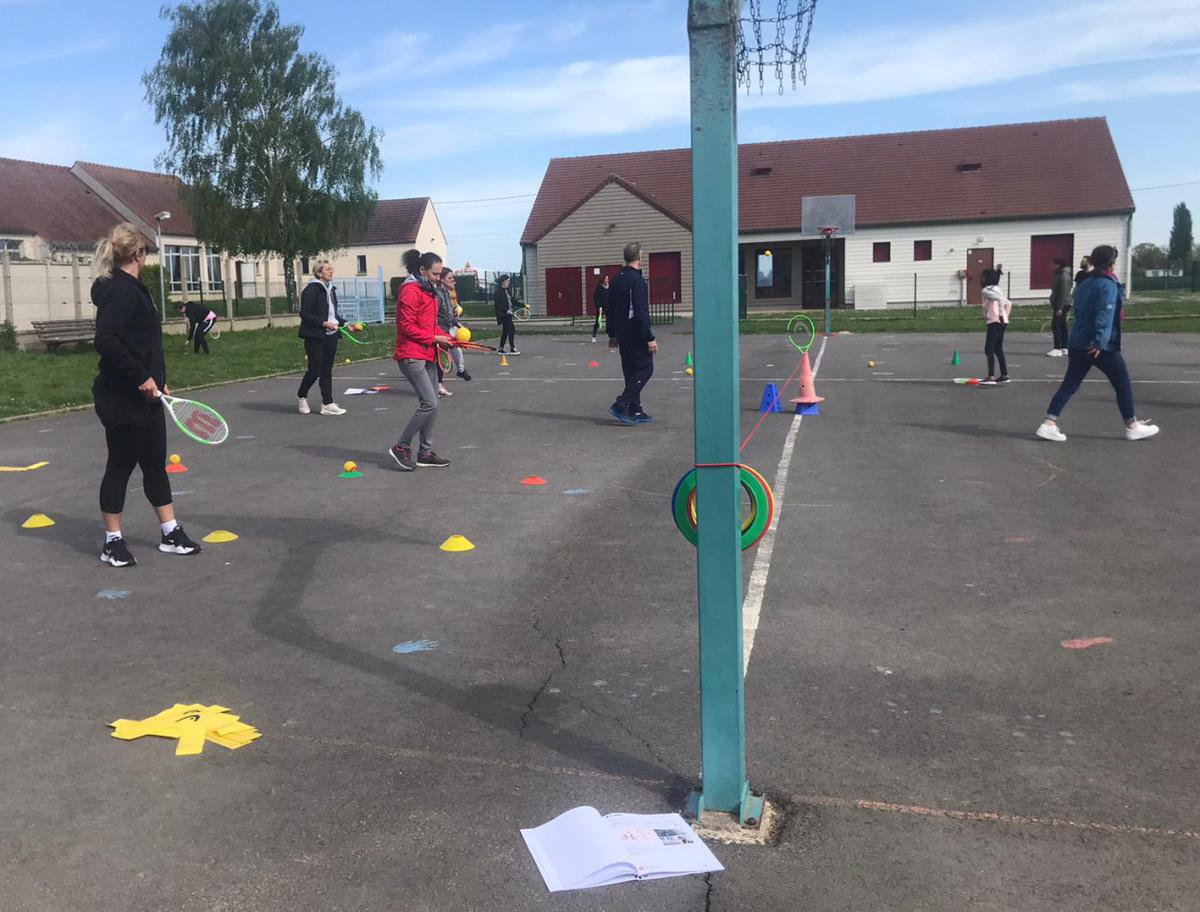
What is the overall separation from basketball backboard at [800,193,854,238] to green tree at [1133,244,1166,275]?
37751 millimetres

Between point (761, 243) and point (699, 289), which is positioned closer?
point (699, 289)

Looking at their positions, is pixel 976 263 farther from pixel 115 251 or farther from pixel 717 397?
pixel 717 397

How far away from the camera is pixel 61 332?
24828 millimetres

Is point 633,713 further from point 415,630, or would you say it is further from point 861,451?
point 861,451

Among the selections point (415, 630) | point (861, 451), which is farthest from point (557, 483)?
point (415, 630)

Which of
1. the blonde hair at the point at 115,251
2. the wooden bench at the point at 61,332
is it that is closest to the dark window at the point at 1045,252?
the wooden bench at the point at 61,332

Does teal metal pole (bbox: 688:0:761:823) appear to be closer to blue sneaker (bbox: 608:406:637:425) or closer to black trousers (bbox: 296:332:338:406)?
blue sneaker (bbox: 608:406:637:425)

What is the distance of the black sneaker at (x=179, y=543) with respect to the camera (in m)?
6.84

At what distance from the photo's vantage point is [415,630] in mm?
5375

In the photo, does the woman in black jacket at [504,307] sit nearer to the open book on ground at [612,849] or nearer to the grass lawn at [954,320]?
the grass lawn at [954,320]

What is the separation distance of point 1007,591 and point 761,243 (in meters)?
44.5

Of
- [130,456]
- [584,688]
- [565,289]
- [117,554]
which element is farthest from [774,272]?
[584,688]

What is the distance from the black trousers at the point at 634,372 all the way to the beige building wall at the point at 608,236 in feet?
110

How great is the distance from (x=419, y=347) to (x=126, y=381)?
3820 mm
